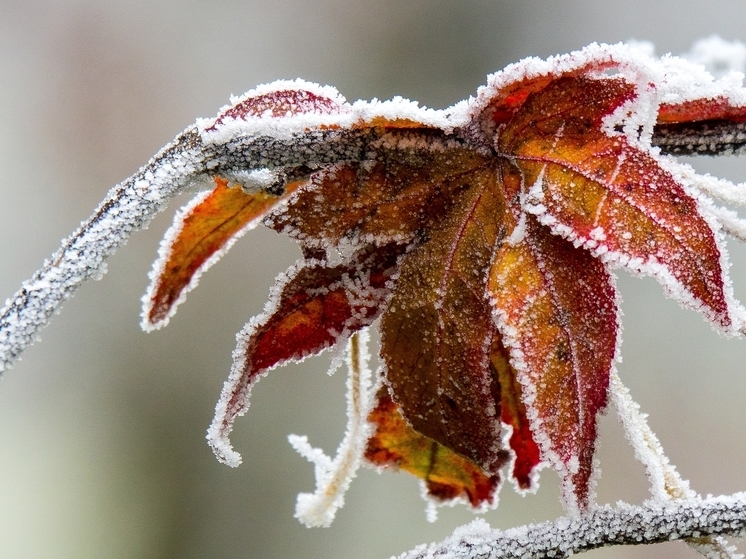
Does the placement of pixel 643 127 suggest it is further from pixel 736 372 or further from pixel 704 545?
pixel 736 372

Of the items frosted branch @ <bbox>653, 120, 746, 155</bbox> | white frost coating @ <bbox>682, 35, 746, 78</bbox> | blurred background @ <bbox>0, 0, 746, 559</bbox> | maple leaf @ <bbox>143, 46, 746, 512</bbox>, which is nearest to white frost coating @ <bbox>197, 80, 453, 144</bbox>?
maple leaf @ <bbox>143, 46, 746, 512</bbox>

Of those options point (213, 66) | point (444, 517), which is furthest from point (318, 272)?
point (213, 66)

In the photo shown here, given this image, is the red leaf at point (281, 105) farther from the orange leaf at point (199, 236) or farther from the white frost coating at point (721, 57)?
the white frost coating at point (721, 57)

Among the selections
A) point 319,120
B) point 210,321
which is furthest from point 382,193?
point 210,321

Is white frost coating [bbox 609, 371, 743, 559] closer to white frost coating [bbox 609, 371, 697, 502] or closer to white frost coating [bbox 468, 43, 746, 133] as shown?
white frost coating [bbox 609, 371, 697, 502]

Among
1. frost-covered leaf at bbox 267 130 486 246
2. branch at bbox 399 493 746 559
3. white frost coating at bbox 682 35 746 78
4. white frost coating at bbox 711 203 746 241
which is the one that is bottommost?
branch at bbox 399 493 746 559

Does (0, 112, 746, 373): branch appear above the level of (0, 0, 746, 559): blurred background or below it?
below
